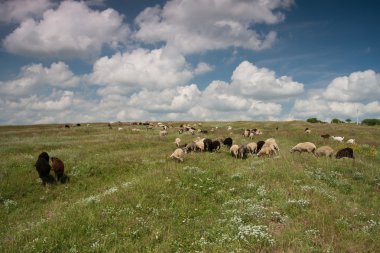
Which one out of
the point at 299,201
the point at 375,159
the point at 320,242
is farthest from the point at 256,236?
the point at 375,159

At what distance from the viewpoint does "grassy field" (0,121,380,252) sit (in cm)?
1062

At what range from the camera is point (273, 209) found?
1320 centimetres

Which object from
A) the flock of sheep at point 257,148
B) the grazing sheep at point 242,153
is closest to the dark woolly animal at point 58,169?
Result: the flock of sheep at point 257,148

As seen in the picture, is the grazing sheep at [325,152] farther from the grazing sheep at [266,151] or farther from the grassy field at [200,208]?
→ the grazing sheep at [266,151]

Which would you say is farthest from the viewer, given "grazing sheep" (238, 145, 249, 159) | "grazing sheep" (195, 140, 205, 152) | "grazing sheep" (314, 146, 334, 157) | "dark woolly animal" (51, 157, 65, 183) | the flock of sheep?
"grazing sheep" (195, 140, 205, 152)

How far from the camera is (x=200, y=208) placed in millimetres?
14367

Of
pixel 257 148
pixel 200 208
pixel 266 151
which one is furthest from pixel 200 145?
pixel 200 208

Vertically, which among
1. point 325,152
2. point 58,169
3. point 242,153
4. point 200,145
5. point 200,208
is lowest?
point 200,208

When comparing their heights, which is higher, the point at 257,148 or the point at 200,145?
Answer: the point at 200,145

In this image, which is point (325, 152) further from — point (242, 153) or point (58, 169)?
point (58, 169)

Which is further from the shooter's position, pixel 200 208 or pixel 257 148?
pixel 257 148

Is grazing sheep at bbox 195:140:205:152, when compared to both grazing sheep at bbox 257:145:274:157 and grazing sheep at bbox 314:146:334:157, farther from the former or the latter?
grazing sheep at bbox 314:146:334:157

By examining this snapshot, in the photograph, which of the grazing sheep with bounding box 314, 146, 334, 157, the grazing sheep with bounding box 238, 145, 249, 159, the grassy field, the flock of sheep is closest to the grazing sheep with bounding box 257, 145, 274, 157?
the flock of sheep

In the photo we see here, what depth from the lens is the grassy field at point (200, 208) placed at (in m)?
10.6
